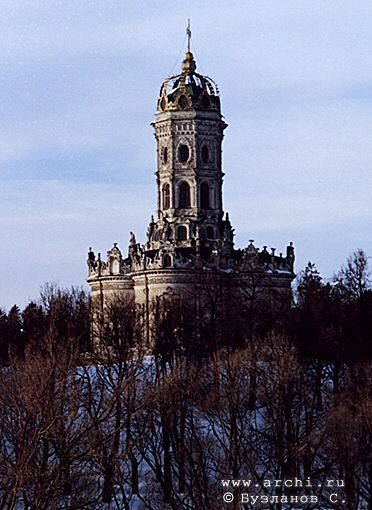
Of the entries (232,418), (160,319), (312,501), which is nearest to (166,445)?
(232,418)

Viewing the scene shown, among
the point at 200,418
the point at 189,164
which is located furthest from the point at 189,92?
the point at 200,418

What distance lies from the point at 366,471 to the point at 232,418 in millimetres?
5011

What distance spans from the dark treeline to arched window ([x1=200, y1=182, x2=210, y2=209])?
23.7 metres

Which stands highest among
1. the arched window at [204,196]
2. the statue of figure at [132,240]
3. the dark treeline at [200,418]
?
the arched window at [204,196]

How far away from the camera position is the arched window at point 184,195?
99.1 metres

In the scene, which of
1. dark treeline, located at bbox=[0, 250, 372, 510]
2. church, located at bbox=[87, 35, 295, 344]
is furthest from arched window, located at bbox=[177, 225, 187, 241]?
dark treeline, located at bbox=[0, 250, 372, 510]

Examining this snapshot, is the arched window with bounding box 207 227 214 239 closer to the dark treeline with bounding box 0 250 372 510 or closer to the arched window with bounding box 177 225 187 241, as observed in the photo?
the arched window with bounding box 177 225 187 241

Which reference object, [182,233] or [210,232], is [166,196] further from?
[210,232]

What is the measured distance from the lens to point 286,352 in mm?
51969

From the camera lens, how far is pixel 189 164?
325 ft

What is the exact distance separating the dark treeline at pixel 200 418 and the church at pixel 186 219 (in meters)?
18.2

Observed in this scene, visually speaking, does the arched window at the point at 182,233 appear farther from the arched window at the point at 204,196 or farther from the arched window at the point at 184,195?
the arched window at the point at 204,196

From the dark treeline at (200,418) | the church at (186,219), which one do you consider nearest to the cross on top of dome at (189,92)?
the church at (186,219)

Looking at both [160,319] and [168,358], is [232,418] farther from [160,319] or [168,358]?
[160,319]
